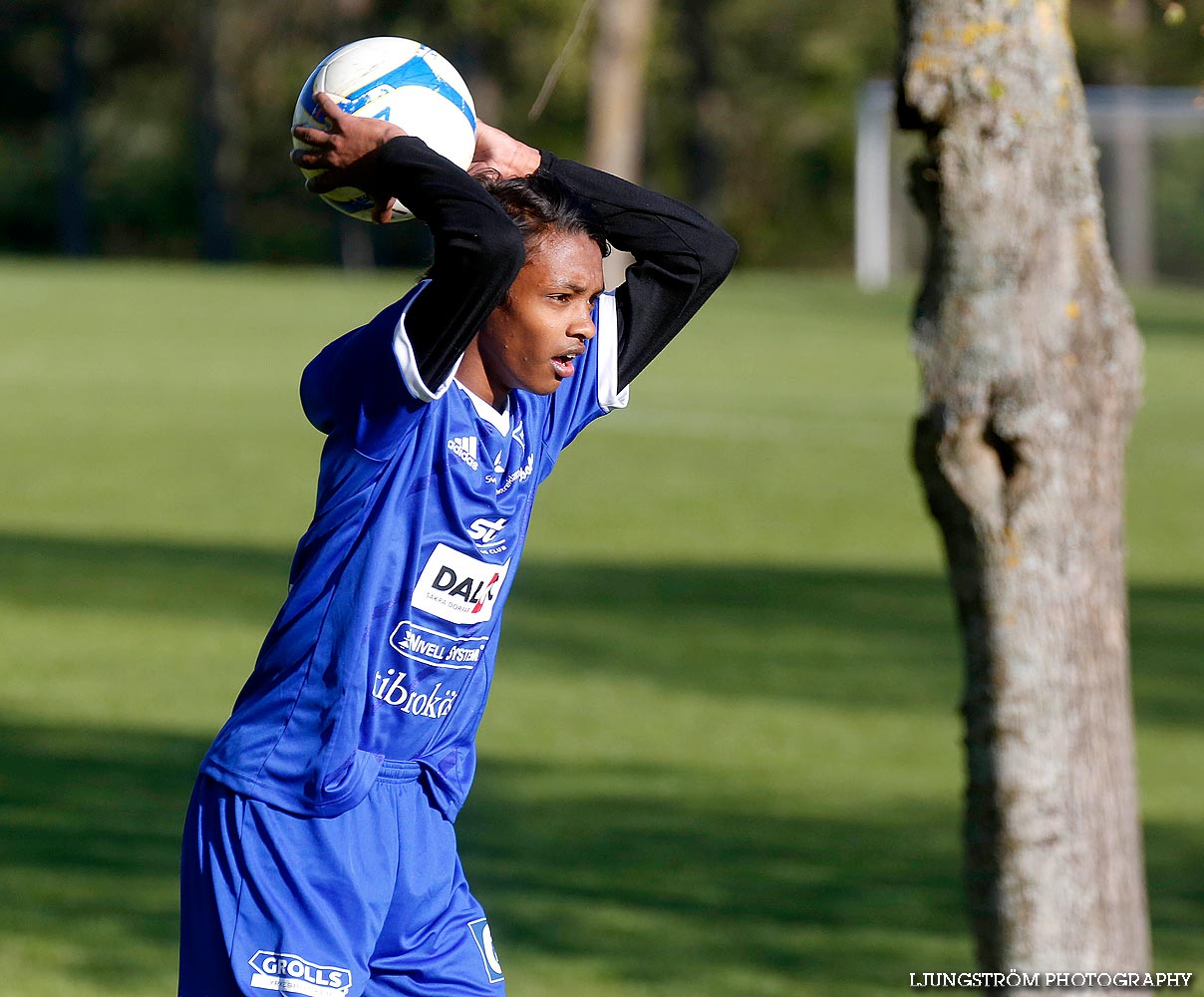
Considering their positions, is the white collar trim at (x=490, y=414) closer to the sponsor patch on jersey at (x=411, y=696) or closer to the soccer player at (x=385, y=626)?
the soccer player at (x=385, y=626)

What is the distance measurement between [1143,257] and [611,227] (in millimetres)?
37160

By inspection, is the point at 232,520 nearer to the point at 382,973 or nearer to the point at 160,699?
the point at 160,699

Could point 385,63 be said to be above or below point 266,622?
above

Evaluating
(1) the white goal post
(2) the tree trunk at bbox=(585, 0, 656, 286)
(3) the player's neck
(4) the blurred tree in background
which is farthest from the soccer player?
(4) the blurred tree in background

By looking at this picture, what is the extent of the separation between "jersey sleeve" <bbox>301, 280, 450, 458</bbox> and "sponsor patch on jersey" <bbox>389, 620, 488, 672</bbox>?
11.7 inches

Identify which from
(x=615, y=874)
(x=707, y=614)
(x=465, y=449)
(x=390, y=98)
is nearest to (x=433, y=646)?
(x=465, y=449)

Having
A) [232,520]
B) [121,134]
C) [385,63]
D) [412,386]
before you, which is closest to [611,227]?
[385,63]

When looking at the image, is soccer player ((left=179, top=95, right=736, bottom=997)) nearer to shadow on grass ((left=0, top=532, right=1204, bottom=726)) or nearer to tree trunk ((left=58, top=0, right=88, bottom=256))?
shadow on grass ((left=0, top=532, right=1204, bottom=726))

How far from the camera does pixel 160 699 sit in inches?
391

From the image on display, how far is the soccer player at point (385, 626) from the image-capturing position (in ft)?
10.1

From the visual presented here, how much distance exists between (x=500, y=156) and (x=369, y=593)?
2.82 feet

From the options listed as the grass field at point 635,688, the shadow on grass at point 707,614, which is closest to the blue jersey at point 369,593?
the grass field at point 635,688

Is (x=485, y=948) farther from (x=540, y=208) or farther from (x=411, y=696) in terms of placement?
(x=540, y=208)

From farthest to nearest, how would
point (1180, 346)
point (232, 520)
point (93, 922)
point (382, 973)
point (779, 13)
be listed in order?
point (779, 13) < point (1180, 346) < point (232, 520) < point (93, 922) < point (382, 973)
